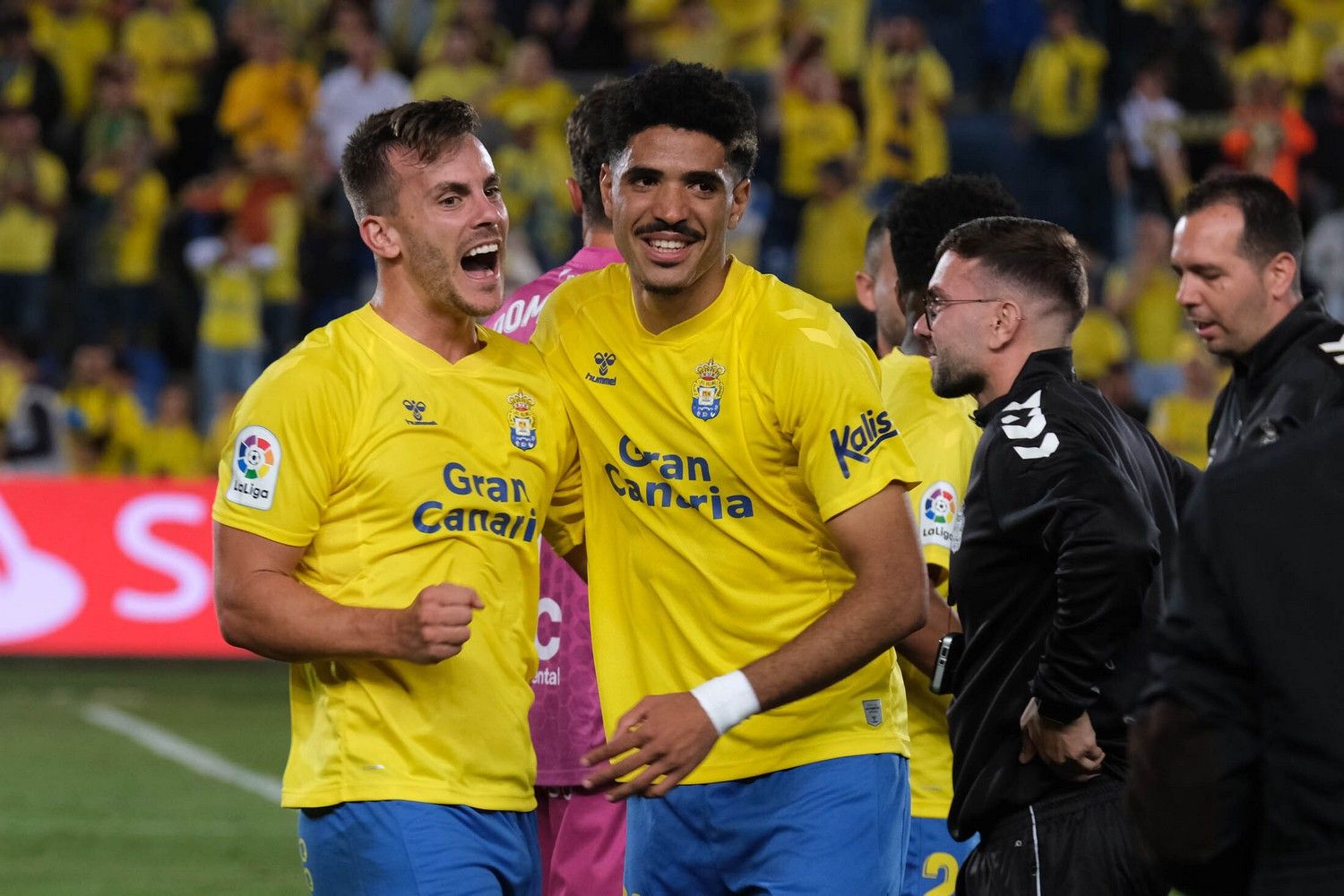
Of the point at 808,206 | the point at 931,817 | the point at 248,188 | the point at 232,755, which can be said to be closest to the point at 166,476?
A: the point at 248,188

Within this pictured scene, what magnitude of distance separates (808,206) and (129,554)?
6.13m

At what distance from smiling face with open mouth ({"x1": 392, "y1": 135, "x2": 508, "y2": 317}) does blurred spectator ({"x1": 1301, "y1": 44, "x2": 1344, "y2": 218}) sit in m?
13.1

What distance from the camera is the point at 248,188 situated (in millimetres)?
16234

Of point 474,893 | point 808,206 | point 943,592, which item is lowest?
point 474,893

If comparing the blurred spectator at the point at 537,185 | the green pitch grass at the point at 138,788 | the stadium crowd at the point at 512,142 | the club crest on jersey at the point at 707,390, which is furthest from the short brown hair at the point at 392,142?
the blurred spectator at the point at 537,185

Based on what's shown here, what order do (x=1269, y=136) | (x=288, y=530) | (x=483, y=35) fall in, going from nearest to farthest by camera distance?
(x=288, y=530), (x=1269, y=136), (x=483, y=35)

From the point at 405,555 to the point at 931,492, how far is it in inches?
60.4

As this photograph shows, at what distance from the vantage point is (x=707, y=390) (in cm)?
412

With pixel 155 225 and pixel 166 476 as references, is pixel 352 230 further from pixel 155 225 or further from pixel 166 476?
pixel 166 476

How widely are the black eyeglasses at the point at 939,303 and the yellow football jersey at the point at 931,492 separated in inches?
12.9

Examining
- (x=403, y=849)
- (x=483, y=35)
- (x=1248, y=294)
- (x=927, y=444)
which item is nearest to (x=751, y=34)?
(x=483, y=35)

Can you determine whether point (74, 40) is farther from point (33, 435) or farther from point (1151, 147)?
point (1151, 147)

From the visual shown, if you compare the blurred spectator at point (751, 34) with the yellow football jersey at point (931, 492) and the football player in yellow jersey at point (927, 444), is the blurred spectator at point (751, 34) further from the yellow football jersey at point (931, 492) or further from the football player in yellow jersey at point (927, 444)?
the yellow football jersey at point (931, 492)

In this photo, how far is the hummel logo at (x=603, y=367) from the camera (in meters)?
4.24
